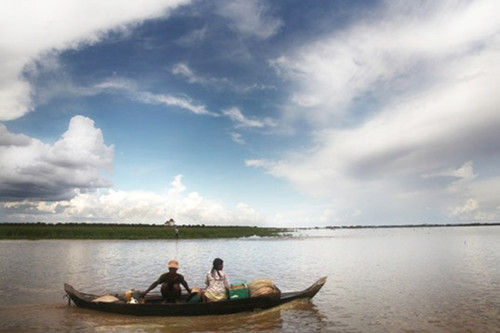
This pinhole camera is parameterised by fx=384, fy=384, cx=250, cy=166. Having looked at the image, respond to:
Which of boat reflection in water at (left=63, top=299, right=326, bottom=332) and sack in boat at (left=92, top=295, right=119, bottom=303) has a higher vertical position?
sack in boat at (left=92, top=295, right=119, bottom=303)

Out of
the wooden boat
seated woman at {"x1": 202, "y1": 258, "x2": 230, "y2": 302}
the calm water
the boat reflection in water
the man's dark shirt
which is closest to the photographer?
the boat reflection in water

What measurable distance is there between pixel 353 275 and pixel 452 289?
6.31 meters

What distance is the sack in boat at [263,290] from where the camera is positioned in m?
13.3

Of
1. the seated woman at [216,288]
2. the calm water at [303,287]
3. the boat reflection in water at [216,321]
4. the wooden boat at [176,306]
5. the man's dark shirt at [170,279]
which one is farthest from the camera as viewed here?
the seated woman at [216,288]

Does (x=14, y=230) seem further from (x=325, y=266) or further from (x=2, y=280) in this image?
(x=325, y=266)

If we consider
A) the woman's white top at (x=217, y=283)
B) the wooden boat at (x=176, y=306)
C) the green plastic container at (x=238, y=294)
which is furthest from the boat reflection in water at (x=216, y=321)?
the woman's white top at (x=217, y=283)

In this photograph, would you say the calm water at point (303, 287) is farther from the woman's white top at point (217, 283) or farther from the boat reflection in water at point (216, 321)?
the woman's white top at point (217, 283)

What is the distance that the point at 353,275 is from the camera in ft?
78.1

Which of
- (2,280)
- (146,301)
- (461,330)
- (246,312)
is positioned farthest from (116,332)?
(2,280)

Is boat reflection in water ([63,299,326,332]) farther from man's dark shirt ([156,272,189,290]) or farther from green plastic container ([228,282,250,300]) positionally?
man's dark shirt ([156,272,189,290])

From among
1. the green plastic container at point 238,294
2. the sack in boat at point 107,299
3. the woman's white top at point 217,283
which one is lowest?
the sack in boat at point 107,299

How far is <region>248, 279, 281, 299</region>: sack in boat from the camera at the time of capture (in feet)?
43.7

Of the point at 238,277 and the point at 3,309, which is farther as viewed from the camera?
the point at 238,277

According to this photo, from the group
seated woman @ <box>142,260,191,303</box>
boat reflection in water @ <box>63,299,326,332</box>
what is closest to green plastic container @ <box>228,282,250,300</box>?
boat reflection in water @ <box>63,299,326,332</box>
